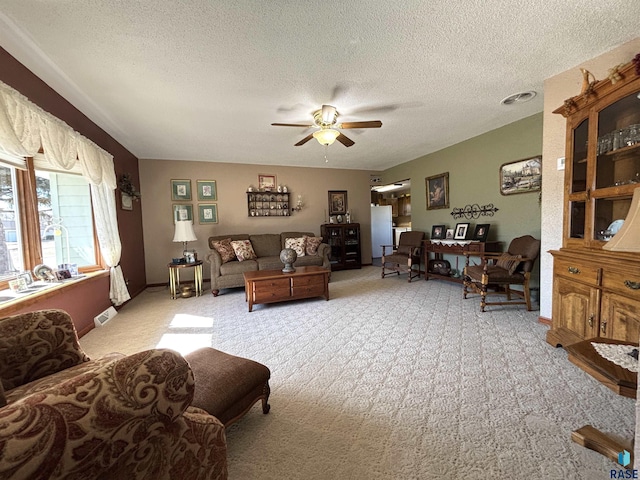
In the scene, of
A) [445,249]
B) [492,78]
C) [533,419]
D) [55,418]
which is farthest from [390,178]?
[55,418]

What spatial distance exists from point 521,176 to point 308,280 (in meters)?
3.27

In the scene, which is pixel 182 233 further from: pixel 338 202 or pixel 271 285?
pixel 338 202

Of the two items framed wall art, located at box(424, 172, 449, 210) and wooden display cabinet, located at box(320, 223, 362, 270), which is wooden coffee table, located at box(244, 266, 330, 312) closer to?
wooden display cabinet, located at box(320, 223, 362, 270)

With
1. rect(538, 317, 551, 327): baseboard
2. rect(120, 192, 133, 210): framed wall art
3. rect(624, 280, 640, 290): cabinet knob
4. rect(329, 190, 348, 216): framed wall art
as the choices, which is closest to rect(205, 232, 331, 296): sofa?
rect(329, 190, 348, 216): framed wall art

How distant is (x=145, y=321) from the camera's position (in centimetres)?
314

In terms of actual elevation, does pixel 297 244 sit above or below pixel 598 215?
below

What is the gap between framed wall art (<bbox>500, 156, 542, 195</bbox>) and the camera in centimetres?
343

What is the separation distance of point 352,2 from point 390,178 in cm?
507

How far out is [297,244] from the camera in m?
5.21

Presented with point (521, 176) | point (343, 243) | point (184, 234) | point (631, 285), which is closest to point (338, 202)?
point (343, 243)

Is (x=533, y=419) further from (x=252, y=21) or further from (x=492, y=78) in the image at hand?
(x=252, y=21)

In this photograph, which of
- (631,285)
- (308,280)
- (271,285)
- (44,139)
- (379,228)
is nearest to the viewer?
(631,285)

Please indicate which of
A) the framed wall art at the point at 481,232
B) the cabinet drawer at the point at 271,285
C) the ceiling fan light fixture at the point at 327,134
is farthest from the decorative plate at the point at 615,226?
the cabinet drawer at the point at 271,285

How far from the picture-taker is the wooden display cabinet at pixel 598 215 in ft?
5.67
